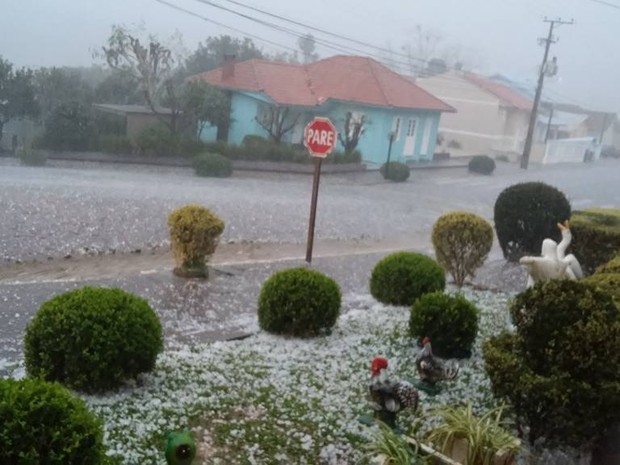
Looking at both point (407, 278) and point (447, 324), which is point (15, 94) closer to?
point (407, 278)

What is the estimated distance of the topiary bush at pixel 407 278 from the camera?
6.52m

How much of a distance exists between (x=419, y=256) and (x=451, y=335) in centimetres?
175

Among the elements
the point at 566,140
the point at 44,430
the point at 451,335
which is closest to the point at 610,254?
the point at 451,335

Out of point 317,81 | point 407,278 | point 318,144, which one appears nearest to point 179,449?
point 407,278

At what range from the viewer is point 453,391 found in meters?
4.43

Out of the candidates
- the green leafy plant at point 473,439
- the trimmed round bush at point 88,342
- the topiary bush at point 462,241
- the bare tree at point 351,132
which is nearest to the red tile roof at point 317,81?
the bare tree at point 351,132

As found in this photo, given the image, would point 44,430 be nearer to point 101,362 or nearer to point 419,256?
point 101,362

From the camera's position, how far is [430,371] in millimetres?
4340

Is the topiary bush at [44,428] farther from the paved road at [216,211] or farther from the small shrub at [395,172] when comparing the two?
the small shrub at [395,172]

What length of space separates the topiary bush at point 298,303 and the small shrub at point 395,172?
524 inches

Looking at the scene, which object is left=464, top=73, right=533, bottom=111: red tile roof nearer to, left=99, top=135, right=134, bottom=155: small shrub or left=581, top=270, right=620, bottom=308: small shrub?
left=99, top=135, right=134, bottom=155: small shrub

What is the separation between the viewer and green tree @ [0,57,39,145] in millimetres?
16500

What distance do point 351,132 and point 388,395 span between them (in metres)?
15.5

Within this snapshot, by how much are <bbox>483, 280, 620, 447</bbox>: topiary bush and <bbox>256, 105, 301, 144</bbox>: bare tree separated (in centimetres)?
1491
